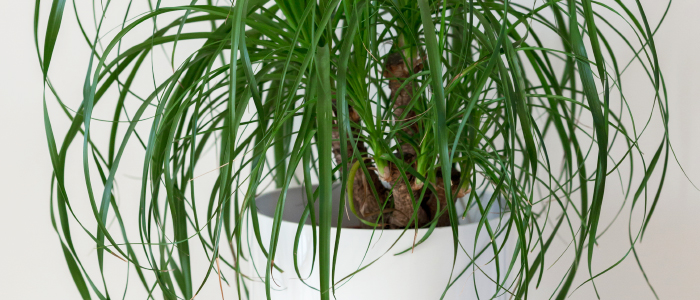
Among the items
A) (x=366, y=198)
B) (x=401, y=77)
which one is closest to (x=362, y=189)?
(x=366, y=198)

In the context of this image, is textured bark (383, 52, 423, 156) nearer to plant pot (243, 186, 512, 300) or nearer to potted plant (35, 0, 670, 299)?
potted plant (35, 0, 670, 299)

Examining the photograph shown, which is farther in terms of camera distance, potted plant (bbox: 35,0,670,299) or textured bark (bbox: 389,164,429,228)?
textured bark (bbox: 389,164,429,228)

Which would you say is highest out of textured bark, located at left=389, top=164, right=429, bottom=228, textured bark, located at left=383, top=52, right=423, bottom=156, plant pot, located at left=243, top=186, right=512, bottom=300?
textured bark, located at left=383, top=52, right=423, bottom=156

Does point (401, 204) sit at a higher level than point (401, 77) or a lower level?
Result: lower

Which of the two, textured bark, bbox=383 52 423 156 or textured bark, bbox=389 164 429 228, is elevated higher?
textured bark, bbox=383 52 423 156

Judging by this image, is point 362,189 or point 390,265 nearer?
point 390,265

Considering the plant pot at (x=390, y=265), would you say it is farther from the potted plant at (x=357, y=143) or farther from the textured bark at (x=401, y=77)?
the textured bark at (x=401, y=77)

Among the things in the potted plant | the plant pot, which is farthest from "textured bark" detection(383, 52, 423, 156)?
the plant pot

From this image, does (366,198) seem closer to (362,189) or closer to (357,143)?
(362,189)

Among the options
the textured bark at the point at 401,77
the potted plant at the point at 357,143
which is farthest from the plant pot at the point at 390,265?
the textured bark at the point at 401,77

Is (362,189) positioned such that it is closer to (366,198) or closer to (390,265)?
(366,198)

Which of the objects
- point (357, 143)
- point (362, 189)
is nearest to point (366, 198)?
point (362, 189)

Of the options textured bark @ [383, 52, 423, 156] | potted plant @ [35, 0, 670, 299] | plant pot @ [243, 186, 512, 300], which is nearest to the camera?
potted plant @ [35, 0, 670, 299]

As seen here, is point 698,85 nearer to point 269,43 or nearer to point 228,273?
point 269,43
